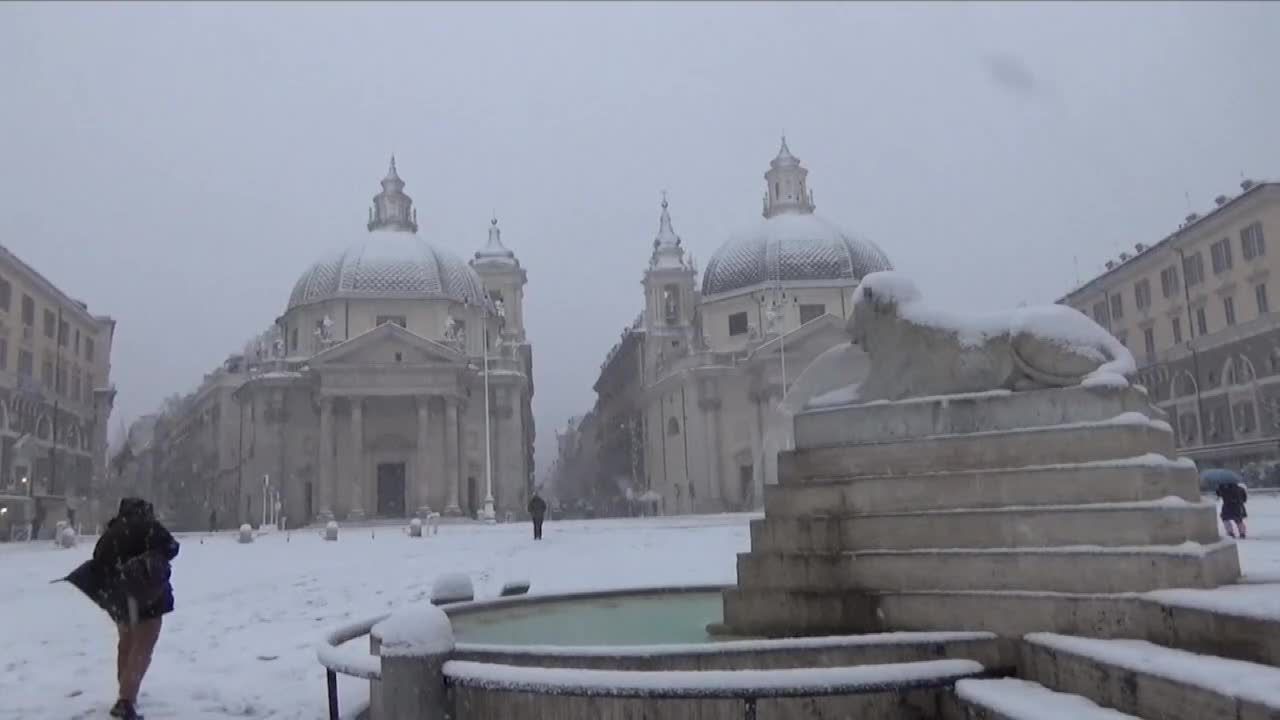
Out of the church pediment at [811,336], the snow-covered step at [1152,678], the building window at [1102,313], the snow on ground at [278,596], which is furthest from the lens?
the building window at [1102,313]

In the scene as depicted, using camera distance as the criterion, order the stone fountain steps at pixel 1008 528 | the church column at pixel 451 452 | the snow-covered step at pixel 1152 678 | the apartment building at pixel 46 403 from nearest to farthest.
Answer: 1. the snow-covered step at pixel 1152 678
2. the stone fountain steps at pixel 1008 528
3. the apartment building at pixel 46 403
4. the church column at pixel 451 452

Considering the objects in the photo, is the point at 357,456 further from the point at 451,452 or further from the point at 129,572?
the point at 129,572

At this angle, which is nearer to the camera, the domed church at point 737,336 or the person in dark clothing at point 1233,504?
the person in dark clothing at point 1233,504

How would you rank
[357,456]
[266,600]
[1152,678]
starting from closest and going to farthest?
[1152,678], [266,600], [357,456]

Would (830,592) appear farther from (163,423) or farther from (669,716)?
(163,423)

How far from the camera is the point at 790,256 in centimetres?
7069

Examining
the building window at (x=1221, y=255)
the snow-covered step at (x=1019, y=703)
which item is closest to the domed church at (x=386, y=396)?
the building window at (x=1221, y=255)

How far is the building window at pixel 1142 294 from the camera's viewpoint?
58250mm

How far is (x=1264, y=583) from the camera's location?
658 centimetres

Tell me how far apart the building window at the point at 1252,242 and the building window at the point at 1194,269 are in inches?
147

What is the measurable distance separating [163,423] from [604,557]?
387 ft

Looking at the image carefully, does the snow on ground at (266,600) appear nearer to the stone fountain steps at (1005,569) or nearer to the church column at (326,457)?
the stone fountain steps at (1005,569)

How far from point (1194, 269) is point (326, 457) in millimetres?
48432

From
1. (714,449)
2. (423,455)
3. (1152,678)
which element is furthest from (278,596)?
(714,449)
